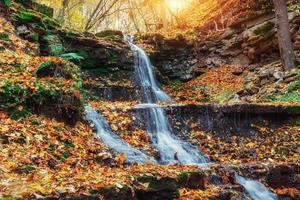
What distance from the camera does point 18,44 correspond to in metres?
11.3

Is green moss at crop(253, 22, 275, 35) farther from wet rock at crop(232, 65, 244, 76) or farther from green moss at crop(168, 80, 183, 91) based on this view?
green moss at crop(168, 80, 183, 91)

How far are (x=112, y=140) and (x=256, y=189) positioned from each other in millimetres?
3610

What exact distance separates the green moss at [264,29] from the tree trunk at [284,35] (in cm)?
182

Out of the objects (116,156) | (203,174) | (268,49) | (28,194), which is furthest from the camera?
(268,49)

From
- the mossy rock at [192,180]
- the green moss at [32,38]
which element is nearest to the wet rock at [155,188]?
the mossy rock at [192,180]

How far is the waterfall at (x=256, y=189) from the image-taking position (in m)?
7.16

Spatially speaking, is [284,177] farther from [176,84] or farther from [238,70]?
[176,84]

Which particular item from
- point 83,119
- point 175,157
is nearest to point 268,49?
point 175,157

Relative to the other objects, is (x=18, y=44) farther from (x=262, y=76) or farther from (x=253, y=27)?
(x=253, y=27)

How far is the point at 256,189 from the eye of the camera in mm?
7359

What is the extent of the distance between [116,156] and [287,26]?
9483mm

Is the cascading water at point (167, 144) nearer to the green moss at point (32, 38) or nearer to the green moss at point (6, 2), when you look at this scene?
the green moss at point (32, 38)

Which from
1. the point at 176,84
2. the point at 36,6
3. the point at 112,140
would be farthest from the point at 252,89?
the point at 36,6

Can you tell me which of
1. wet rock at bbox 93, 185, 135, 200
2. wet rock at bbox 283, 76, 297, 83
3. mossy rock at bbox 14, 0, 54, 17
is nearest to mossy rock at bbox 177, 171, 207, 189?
wet rock at bbox 93, 185, 135, 200
